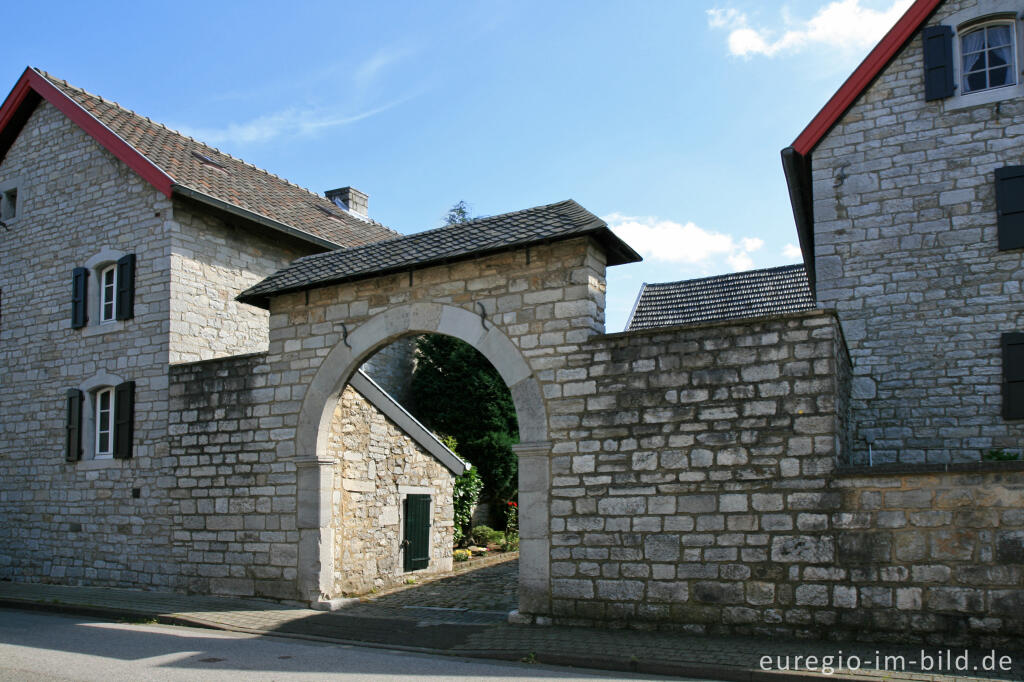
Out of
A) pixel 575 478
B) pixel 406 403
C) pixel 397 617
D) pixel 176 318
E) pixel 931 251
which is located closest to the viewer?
pixel 575 478

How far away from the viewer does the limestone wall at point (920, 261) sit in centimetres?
980

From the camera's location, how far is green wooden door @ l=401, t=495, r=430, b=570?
41.8ft

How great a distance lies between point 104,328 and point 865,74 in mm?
11558

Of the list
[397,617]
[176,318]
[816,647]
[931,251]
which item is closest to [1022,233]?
[931,251]

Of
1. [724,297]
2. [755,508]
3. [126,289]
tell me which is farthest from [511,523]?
[755,508]

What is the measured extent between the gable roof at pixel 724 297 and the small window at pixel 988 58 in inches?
269

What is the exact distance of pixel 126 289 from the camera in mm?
13102

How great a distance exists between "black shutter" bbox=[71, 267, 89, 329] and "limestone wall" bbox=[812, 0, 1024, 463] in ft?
36.2

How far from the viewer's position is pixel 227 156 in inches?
675

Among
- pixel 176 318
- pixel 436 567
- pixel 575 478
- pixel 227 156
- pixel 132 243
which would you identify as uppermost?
pixel 227 156

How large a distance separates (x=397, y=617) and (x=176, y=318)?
234 inches

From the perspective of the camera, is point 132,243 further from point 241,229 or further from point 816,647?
point 816,647

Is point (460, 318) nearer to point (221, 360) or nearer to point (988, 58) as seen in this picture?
point (221, 360)

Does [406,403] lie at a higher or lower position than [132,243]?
lower
